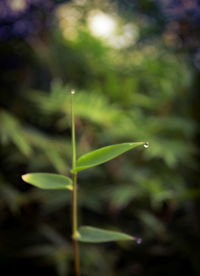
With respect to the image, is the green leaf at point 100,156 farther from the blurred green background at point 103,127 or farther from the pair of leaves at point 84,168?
the blurred green background at point 103,127

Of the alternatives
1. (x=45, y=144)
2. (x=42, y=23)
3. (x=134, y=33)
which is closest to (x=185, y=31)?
(x=134, y=33)

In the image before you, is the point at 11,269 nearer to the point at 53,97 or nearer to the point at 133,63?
the point at 53,97

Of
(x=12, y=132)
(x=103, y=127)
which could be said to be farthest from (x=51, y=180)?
(x=103, y=127)

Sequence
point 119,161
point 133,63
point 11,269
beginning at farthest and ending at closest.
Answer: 1. point 133,63
2. point 119,161
3. point 11,269

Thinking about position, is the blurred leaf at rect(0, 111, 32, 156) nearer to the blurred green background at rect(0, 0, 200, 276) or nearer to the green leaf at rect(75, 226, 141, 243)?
the blurred green background at rect(0, 0, 200, 276)

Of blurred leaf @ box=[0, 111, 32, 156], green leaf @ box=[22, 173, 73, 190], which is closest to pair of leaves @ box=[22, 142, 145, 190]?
green leaf @ box=[22, 173, 73, 190]

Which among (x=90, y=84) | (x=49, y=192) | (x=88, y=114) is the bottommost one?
(x=49, y=192)
